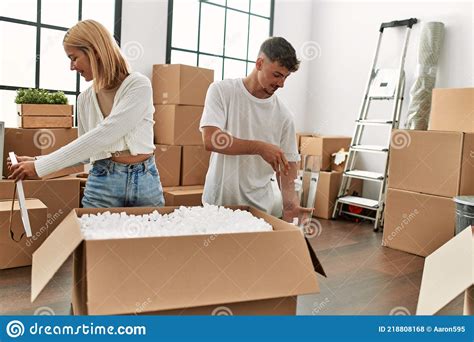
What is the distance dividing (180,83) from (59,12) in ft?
3.64

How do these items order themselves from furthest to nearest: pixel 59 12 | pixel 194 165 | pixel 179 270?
pixel 194 165, pixel 59 12, pixel 179 270

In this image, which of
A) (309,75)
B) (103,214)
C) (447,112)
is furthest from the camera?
(309,75)

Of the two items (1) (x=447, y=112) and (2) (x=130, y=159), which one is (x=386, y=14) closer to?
(1) (x=447, y=112)

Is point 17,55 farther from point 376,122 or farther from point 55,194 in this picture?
point 376,122

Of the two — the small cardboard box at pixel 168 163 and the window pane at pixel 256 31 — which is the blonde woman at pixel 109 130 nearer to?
the small cardboard box at pixel 168 163

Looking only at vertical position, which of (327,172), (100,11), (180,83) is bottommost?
(327,172)

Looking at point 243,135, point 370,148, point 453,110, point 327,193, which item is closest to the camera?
point 243,135

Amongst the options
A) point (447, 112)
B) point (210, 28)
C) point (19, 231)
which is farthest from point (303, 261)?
point (210, 28)

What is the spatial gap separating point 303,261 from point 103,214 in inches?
20.5

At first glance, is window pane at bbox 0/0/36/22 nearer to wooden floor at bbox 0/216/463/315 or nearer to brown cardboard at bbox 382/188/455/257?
wooden floor at bbox 0/216/463/315

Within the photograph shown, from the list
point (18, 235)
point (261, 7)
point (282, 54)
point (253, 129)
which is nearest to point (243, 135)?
point (253, 129)

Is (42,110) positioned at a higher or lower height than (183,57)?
lower

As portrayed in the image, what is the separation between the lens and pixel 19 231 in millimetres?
2938

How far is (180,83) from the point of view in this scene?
3945 millimetres
